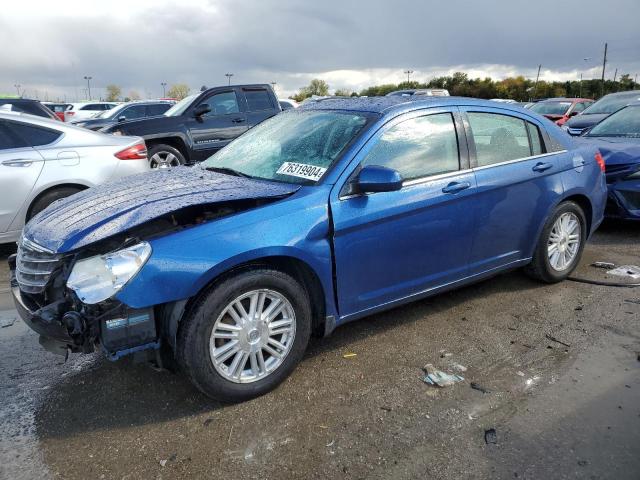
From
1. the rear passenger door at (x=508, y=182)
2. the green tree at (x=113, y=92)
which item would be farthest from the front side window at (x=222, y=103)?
the green tree at (x=113, y=92)

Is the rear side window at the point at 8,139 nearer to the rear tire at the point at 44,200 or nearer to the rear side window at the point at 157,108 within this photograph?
the rear tire at the point at 44,200

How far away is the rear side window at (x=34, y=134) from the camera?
5766mm

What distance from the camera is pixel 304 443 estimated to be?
8.45 feet

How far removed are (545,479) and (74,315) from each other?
234 centimetres

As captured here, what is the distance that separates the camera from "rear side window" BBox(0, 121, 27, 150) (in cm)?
565

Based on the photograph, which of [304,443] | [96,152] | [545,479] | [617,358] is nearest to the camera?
[545,479]

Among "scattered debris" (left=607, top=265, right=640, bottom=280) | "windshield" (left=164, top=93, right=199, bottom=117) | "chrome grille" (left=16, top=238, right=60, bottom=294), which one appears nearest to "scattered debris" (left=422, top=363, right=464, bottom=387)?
"chrome grille" (left=16, top=238, right=60, bottom=294)

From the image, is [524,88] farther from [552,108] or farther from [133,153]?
[133,153]

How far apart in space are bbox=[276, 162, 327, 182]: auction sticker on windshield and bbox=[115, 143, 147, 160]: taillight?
3.43 m

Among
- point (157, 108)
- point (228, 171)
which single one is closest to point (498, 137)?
point (228, 171)

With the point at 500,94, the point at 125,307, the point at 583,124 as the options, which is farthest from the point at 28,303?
the point at 500,94

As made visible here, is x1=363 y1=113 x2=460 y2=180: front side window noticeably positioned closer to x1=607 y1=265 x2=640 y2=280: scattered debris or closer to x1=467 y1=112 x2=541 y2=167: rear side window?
x1=467 y1=112 x2=541 y2=167: rear side window

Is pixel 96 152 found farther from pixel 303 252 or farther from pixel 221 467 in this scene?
pixel 221 467

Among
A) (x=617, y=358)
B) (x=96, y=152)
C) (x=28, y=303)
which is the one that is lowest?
(x=617, y=358)
